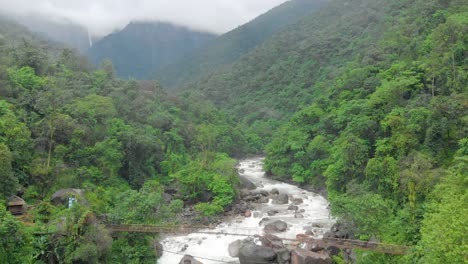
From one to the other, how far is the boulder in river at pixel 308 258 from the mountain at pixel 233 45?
255 ft

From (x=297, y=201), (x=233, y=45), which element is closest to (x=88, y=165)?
(x=297, y=201)

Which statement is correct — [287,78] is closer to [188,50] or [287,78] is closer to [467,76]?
[467,76]

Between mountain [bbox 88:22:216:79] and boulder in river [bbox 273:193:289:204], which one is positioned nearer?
boulder in river [bbox 273:193:289:204]

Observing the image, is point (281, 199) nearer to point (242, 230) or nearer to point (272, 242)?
point (242, 230)

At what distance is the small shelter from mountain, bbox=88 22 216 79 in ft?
270

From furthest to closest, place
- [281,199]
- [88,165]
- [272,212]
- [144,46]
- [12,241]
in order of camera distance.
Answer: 1. [144,46]
2. [281,199]
3. [272,212]
4. [88,165]
5. [12,241]

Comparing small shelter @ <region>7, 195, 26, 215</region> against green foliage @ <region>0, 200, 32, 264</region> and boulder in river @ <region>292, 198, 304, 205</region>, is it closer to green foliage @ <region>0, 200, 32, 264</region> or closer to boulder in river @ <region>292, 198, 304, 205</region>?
green foliage @ <region>0, 200, 32, 264</region>

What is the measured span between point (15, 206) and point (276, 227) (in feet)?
44.6

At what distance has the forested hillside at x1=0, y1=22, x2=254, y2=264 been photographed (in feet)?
47.8

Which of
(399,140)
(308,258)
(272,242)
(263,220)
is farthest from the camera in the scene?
(263,220)

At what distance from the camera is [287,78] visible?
63.7 meters

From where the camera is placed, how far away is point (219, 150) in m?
44.4

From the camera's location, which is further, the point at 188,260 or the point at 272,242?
the point at 272,242

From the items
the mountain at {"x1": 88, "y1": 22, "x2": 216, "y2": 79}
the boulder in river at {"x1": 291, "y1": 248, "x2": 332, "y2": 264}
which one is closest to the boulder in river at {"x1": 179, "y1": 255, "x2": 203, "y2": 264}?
the boulder in river at {"x1": 291, "y1": 248, "x2": 332, "y2": 264}
